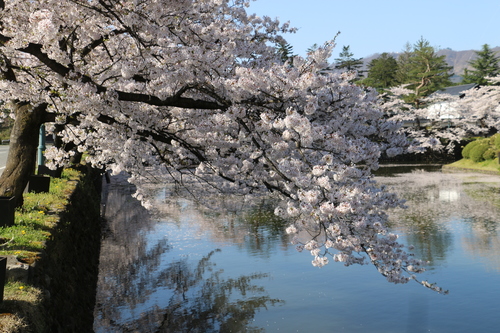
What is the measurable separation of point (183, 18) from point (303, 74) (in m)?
3.11

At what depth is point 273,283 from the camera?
35.9 ft

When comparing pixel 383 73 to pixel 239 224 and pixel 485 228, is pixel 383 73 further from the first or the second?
pixel 485 228

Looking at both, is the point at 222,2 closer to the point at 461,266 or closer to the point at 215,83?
the point at 215,83

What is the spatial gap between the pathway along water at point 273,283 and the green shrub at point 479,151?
21.0 metres

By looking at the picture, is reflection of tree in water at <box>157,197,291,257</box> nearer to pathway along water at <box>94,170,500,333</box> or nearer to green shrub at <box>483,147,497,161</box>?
pathway along water at <box>94,170,500,333</box>

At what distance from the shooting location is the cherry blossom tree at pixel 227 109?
5805 millimetres

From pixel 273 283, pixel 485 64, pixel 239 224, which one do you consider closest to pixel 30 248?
pixel 273 283

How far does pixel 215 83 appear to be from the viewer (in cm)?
693

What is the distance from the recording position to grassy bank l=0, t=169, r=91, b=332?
457 centimetres

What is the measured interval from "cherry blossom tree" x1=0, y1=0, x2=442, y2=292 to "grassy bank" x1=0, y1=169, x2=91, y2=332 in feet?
5.24

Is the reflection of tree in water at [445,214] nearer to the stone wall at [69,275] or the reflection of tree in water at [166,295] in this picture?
the reflection of tree in water at [166,295]

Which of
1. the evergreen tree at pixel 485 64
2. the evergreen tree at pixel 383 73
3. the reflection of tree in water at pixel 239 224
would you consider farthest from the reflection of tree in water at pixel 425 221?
the evergreen tree at pixel 383 73

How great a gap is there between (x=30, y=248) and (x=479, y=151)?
3656 cm

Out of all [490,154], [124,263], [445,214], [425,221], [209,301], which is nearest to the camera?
[209,301]
